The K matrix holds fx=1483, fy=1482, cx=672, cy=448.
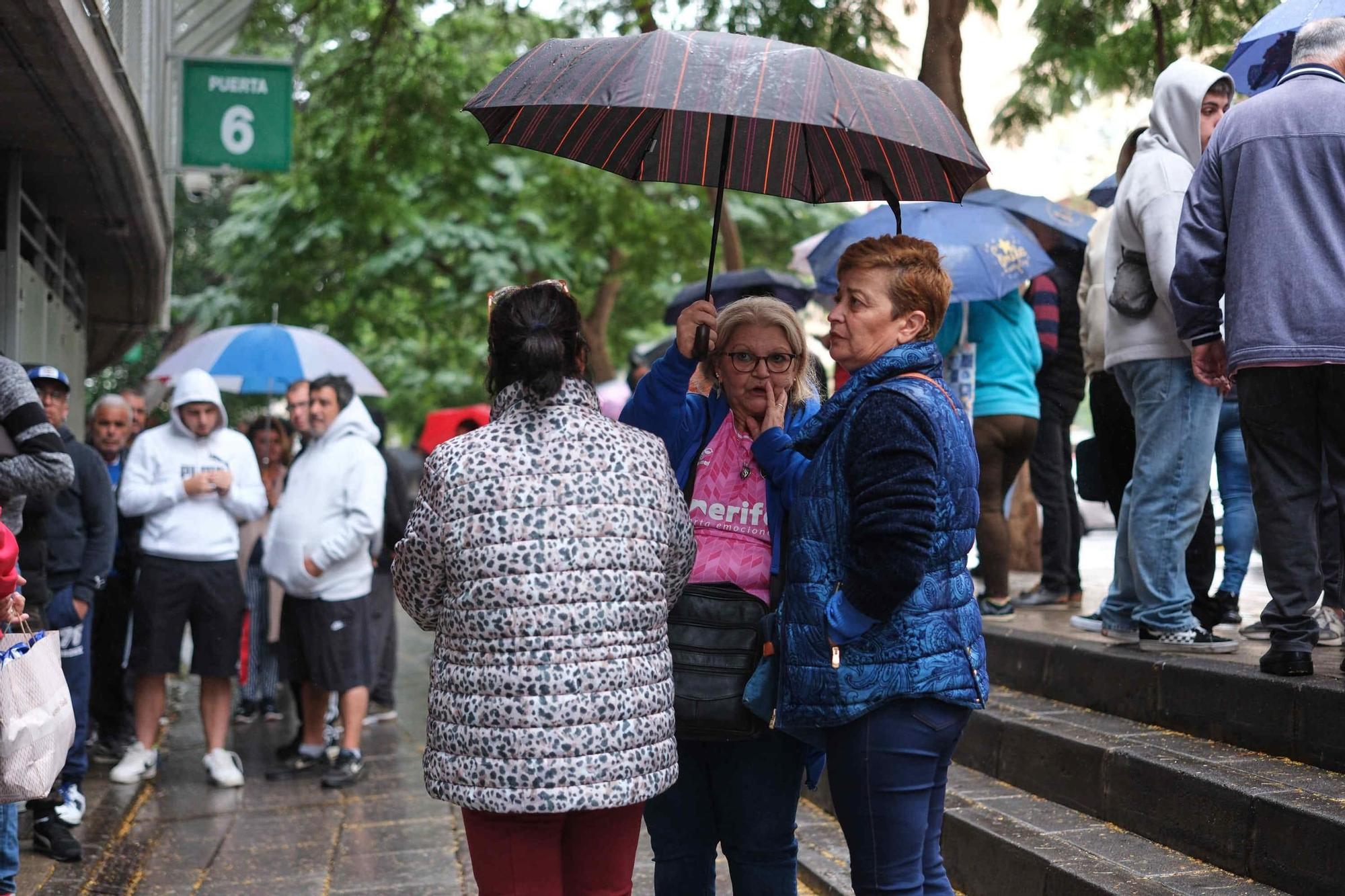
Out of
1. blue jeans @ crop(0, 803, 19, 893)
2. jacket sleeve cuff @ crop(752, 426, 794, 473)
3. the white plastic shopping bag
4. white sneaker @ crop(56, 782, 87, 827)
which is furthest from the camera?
white sneaker @ crop(56, 782, 87, 827)

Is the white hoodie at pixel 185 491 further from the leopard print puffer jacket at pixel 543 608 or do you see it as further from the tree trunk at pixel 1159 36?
the tree trunk at pixel 1159 36

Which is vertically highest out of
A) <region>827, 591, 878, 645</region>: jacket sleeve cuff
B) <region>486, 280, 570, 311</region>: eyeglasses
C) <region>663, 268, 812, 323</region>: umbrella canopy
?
<region>663, 268, 812, 323</region>: umbrella canopy

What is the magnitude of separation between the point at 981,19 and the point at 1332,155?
6.37m

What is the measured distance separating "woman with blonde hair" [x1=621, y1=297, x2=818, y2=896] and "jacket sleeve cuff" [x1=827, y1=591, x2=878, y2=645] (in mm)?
380

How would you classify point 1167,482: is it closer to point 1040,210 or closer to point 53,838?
point 1040,210

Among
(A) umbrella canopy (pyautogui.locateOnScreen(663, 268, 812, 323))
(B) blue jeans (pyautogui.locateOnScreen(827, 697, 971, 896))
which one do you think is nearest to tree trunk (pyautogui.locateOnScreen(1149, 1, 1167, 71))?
(A) umbrella canopy (pyautogui.locateOnScreen(663, 268, 812, 323))

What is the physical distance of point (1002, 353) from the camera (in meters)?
7.81

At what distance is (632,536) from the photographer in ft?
11.0

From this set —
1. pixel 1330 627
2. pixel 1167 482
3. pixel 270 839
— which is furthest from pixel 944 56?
pixel 270 839

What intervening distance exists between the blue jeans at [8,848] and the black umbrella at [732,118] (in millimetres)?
2810

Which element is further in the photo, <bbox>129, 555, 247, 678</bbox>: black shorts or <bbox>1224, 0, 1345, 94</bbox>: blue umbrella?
<bbox>129, 555, 247, 678</bbox>: black shorts

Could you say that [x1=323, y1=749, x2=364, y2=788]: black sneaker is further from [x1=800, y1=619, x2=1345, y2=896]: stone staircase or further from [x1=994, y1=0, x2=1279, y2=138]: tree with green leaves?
[x1=994, y1=0, x2=1279, y2=138]: tree with green leaves

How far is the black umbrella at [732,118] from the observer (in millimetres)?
3457

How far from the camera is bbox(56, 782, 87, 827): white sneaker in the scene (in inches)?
261
